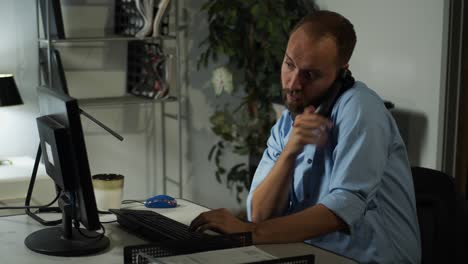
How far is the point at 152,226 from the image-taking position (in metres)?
1.97

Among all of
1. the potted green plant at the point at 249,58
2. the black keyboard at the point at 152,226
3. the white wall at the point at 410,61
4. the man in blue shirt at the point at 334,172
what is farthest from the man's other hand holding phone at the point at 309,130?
the potted green plant at the point at 249,58

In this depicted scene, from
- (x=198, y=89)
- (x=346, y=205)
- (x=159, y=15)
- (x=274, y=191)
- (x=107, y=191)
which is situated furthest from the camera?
(x=198, y=89)

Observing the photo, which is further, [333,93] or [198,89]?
[198,89]

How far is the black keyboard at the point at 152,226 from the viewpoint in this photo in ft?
6.15

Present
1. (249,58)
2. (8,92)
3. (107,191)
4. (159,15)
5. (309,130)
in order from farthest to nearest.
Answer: (249,58) < (159,15) < (8,92) < (107,191) < (309,130)

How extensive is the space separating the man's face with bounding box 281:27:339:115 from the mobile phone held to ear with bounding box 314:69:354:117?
17 millimetres

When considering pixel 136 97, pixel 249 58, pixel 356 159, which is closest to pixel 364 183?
pixel 356 159

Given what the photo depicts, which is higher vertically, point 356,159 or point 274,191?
point 356,159

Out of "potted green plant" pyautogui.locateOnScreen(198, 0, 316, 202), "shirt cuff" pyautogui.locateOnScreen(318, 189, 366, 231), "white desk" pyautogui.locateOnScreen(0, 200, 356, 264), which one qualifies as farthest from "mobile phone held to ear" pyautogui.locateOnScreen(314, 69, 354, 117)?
"potted green plant" pyautogui.locateOnScreen(198, 0, 316, 202)

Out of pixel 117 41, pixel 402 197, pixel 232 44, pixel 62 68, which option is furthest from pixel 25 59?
pixel 402 197

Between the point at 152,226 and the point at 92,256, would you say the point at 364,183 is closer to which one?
the point at 152,226

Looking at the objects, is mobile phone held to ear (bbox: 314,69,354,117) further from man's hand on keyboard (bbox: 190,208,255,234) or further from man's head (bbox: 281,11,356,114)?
man's hand on keyboard (bbox: 190,208,255,234)

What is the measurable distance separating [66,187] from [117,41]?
248 cm

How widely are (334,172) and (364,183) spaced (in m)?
0.09
